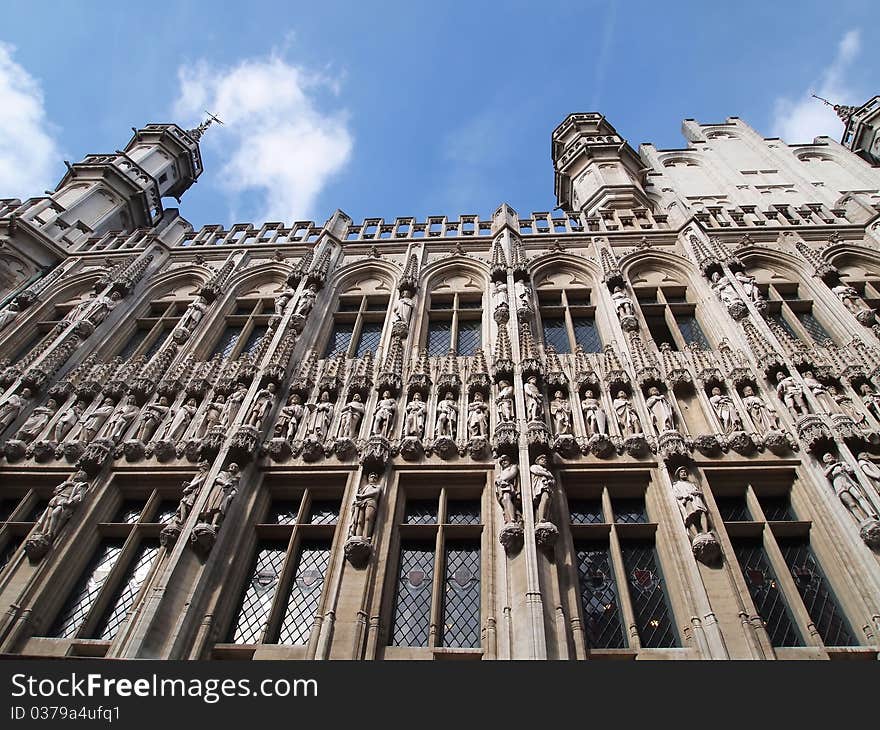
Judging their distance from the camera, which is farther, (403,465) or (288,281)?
(288,281)

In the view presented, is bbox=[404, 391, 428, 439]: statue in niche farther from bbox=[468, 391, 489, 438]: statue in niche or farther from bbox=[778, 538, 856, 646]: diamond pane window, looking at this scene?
bbox=[778, 538, 856, 646]: diamond pane window

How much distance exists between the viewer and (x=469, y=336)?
15.1 meters

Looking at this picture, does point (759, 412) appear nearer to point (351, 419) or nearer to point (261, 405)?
point (351, 419)

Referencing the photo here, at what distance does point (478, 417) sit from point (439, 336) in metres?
4.59

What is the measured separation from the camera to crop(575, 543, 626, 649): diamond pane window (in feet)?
26.8

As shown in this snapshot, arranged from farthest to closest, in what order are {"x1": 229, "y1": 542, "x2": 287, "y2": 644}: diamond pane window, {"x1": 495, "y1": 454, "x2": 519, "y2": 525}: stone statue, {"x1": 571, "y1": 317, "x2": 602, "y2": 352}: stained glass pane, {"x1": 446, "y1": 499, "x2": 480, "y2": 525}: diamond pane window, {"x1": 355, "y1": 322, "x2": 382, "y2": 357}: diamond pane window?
1. {"x1": 355, "y1": 322, "x2": 382, "y2": 357}: diamond pane window
2. {"x1": 571, "y1": 317, "x2": 602, "y2": 352}: stained glass pane
3. {"x1": 446, "y1": 499, "x2": 480, "y2": 525}: diamond pane window
4. {"x1": 495, "y1": 454, "x2": 519, "y2": 525}: stone statue
5. {"x1": 229, "y1": 542, "x2": 287, "y2": 644}: diamond pane window

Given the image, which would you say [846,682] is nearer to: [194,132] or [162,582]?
[162,582]

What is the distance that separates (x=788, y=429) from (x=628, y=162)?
778 inches

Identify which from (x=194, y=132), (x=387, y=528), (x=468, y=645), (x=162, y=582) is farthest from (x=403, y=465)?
(x=194, y=132)

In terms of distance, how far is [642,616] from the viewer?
8414 millimetres

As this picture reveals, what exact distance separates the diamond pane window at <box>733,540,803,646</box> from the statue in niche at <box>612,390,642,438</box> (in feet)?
Answer: 7.86

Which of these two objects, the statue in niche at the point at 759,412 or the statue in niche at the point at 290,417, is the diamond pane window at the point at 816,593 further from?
the statue in niche at the point at 290,417

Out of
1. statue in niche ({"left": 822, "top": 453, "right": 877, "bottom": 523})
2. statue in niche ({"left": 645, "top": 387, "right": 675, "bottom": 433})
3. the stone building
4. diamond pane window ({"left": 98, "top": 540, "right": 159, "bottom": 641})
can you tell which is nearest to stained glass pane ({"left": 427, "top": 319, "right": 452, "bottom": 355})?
the stone building

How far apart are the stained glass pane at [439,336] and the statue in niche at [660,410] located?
5021mm
